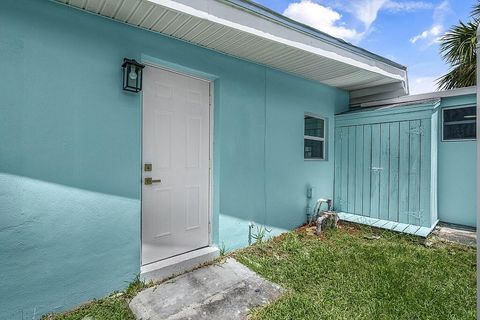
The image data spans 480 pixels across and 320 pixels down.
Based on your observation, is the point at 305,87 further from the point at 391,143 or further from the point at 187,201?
the point at 187,201

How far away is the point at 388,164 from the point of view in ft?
15.1

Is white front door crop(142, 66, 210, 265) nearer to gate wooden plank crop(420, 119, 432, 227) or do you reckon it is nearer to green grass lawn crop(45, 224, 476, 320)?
green grass lawn crop(45, 224, 476, 320)

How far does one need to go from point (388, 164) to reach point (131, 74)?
15.2 ft

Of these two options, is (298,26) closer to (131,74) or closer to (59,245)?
(131,74)

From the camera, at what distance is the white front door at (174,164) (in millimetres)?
2922

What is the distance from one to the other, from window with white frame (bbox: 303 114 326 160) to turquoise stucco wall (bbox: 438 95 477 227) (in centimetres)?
209

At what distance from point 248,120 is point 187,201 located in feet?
4.99

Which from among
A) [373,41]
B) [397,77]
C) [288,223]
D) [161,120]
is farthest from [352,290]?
[373,41]

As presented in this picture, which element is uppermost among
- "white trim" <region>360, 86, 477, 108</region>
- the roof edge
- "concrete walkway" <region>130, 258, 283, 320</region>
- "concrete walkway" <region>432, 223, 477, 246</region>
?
the roof edge

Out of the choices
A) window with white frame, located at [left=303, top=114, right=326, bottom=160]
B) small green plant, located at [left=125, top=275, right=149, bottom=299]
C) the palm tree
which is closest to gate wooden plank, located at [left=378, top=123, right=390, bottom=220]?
window with white frame, located at [left=303, top=114, right=326, bottom=160]

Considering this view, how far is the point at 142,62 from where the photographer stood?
9.24 feet

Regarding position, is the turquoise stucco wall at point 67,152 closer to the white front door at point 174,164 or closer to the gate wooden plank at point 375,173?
the white front door at point 174,164

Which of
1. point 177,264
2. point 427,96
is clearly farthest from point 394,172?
point 177,264

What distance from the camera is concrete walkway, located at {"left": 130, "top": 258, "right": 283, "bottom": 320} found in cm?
224
